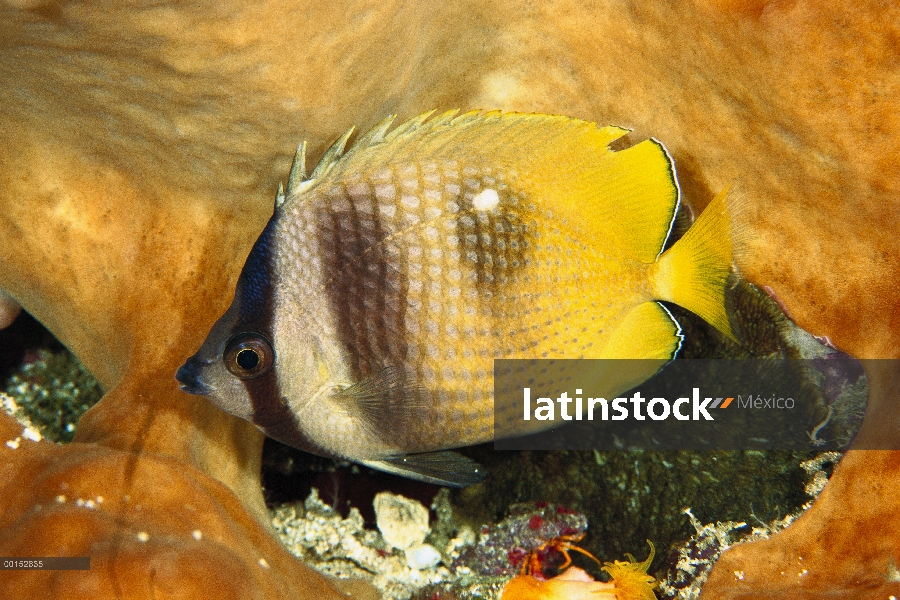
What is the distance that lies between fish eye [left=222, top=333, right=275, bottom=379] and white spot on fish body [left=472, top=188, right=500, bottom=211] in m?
0.70

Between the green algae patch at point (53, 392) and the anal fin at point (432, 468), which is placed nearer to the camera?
the anal fin at point (432, 468)

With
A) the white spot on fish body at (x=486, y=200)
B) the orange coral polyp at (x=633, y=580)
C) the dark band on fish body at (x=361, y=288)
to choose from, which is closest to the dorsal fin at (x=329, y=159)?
the dark band on fish body at (x=361, y=288)

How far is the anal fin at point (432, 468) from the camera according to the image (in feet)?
6.08

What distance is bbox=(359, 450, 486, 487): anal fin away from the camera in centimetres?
185

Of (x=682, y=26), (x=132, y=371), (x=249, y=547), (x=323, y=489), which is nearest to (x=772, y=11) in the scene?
(x=682, y=26)

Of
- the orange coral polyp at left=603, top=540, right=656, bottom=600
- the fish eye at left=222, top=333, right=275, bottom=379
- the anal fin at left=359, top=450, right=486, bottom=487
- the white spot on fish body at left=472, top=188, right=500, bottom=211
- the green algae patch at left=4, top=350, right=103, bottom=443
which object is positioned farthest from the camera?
the green algae patch at left=4, top=350, right=103, bottom=443

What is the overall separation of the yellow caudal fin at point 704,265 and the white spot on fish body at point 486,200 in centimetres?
53

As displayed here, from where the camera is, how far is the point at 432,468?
1878 mm

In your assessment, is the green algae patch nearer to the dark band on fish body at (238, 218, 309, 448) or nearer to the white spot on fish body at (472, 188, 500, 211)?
the dark band on fish body at (238, 218, 309, 448)

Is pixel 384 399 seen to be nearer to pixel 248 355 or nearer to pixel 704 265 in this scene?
pixel 248 355

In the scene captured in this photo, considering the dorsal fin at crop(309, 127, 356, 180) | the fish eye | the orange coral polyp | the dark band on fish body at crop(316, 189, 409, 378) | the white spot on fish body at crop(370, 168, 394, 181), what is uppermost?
the dorsal fin at crop(309, 127, 356, 180)

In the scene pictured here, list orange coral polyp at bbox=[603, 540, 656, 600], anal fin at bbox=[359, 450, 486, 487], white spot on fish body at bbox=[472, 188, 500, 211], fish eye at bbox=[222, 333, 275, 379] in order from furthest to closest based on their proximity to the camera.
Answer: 1. orange coral polyp at bbox=[603, 540, 656, 600]
2. anal fin at bbox=[359, 450, 486, 487]
3. white spot on fish body at bbox=[472, 188, 500, 211]
4. fish eye at bbox=[222, 333, 275, 379]

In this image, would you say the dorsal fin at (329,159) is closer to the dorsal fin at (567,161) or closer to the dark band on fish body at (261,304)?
the dorsal fin at (567,161)

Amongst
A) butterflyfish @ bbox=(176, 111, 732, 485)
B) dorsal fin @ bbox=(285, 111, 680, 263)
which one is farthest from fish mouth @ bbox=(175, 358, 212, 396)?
dorsal fin @ bbox=(285, 111, 680, 263)
